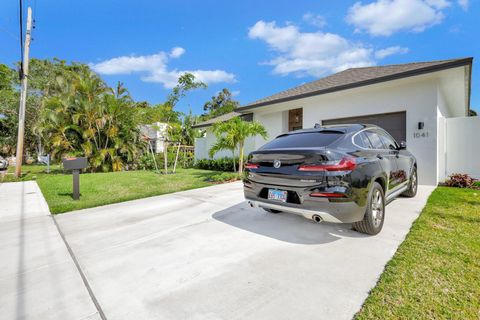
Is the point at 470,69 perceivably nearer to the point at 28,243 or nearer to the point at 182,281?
the point at 182,281

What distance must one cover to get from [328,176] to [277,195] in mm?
765

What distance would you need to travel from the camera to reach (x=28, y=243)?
3301 millimetres

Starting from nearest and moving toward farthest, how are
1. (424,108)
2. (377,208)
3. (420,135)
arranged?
1. (377,208)
2. (424,108)
3. (420,135)

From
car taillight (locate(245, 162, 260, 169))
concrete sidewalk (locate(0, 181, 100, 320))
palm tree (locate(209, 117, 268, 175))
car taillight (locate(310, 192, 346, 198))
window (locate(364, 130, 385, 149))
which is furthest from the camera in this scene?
palm tree (locate(209, 117, 268, 175))

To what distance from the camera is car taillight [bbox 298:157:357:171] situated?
113 inches

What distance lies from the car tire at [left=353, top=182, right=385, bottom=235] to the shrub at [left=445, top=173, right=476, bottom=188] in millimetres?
5708

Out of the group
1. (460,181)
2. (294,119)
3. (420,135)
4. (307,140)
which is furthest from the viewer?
(294,119)

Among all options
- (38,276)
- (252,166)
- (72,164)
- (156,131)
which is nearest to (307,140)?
(252,166)

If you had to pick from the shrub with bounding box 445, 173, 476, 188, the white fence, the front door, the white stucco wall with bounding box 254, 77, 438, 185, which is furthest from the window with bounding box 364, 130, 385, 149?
the front door

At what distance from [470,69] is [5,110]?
105ft

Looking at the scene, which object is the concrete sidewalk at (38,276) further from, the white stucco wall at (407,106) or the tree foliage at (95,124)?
the white stucco wall at (407,106)

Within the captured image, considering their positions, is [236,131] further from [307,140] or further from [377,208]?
[377,208]

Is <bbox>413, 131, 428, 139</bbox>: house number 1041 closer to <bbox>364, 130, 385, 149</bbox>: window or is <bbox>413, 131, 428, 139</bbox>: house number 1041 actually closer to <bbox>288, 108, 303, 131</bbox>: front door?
<bbox>364, 130, 385, 149</bbox>: window

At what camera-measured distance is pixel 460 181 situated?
23.2 ft
